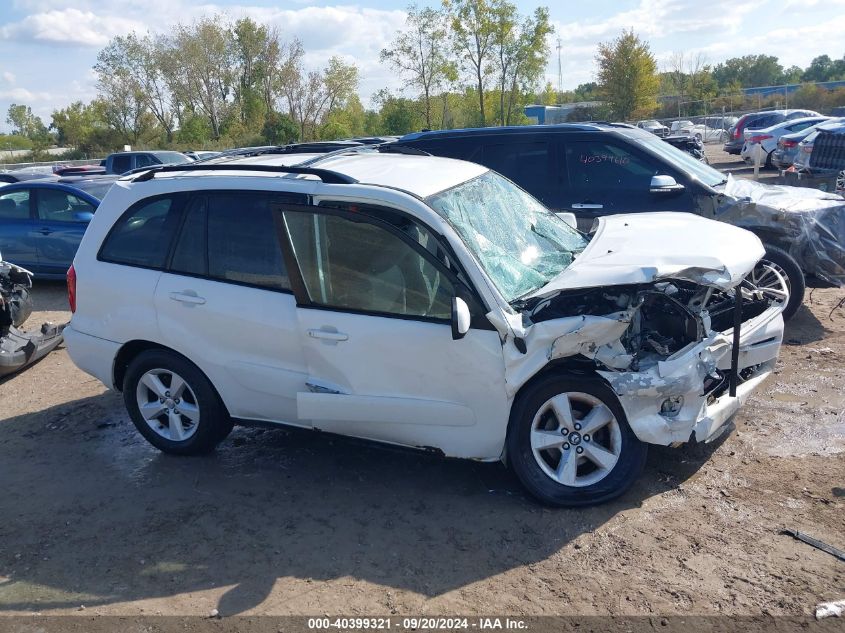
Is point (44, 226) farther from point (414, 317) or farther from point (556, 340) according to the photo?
point (556, 340)

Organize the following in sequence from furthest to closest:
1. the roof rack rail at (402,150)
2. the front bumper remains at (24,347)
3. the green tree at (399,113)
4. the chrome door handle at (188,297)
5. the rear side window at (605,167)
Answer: the green tree at (399,113), the rear side window at (605,167), the front bumper remains at (24,347), the roof rack rail at (402,150), the chrome door handle at (188,297)

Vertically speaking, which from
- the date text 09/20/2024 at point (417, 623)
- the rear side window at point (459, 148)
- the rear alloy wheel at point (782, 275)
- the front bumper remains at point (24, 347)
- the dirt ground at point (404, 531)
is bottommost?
the date text 09/20/2024 at point (417, 623)

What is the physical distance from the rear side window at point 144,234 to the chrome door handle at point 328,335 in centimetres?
133

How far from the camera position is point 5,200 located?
11.3m

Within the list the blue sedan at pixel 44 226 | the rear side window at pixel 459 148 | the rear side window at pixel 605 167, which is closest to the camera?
the rear side window at pixel 605 167

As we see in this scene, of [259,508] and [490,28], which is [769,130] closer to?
[490,28]

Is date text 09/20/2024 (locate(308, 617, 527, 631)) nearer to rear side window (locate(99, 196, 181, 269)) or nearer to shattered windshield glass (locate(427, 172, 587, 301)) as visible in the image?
shattered windshield glass (locate(427, 172, 587, 301))

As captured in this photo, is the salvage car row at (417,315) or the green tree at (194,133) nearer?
the salvage car row at (417,315)

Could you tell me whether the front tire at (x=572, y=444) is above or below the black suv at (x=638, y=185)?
below

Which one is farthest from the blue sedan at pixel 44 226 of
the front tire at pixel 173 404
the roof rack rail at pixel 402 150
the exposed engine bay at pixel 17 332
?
the front tire at pixel 173 404

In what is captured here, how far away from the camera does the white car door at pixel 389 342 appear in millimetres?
4289

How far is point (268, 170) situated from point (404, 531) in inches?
96.5

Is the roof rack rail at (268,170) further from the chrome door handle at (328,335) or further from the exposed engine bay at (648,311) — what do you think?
the exposed engine bay at (648,311)

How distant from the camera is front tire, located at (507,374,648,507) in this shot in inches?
167
